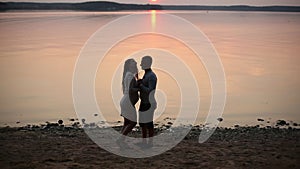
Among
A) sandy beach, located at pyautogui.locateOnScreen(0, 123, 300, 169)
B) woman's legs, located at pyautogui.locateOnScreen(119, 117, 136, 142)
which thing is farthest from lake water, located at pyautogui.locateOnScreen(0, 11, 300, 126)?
woman's legs, located at pyautogui.locateOnScreen(119, 117, 136, 142)

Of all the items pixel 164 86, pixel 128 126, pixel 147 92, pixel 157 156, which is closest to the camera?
pixel 147 92

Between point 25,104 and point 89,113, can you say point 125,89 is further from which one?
point 25,104

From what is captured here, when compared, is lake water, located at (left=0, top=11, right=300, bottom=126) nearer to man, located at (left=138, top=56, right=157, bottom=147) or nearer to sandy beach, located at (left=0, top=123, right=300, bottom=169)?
sandy beach, located at (left=0, top=123, right=300, bottom=169)

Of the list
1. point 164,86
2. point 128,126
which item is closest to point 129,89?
point 128,126

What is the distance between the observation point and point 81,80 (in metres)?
27.7

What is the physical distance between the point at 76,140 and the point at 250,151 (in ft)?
13.9

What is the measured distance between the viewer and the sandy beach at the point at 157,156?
29.1 ft

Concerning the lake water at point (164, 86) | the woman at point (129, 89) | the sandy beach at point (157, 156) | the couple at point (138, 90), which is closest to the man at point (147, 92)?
the couple at point (138, 90)

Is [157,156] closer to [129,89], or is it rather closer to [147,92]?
[147,92]

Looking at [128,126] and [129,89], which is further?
[128,126]

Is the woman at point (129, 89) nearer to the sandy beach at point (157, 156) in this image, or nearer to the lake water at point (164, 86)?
the sandy beach at point (157, 156)

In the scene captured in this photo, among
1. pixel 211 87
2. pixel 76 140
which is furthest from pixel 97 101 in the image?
pixel 76 140

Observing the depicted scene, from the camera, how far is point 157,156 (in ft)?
31.1

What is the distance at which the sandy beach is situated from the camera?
8.88m
